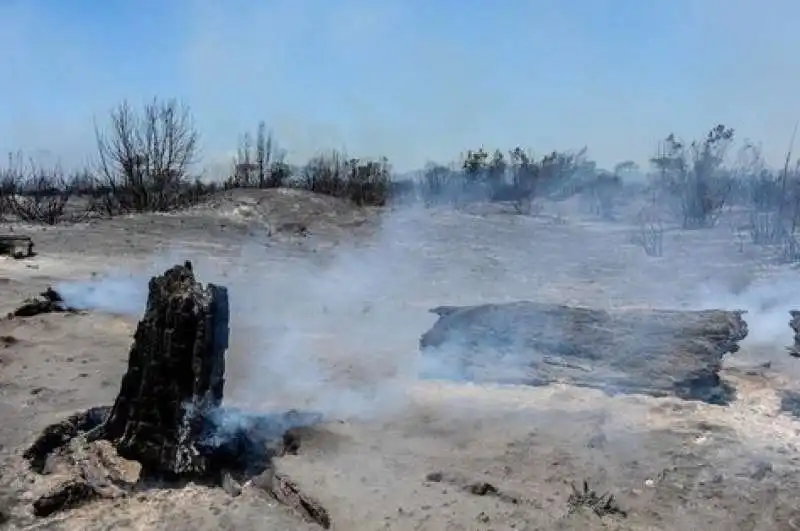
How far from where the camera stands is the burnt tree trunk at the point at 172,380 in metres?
4.55

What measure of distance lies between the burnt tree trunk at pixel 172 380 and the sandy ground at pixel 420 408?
33cm

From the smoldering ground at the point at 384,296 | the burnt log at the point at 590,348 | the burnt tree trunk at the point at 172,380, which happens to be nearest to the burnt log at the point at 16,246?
the smoldering ground at the point at 384,296

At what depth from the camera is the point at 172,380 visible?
4.70m

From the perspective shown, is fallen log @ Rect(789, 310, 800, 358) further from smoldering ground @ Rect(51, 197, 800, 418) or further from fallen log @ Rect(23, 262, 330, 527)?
fallen log @ Rect(23, 262, 330, 527)

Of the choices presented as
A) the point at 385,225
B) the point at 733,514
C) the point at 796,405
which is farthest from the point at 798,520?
the point at 385,225

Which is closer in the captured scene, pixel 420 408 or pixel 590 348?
pixel 420 408

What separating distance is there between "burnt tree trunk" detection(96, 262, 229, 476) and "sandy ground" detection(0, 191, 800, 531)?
33 cm

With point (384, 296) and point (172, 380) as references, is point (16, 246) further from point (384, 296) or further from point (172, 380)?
point (172, 380)

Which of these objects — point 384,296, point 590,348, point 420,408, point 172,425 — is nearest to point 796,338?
point 590,348

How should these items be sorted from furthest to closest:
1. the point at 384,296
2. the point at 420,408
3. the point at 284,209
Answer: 1. the point at 284,209
2. the point at 384,296
3. the point at 420,408

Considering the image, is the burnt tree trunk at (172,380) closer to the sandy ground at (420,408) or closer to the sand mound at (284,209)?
the sandy ground at (420,408)

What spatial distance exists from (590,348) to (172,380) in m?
3.67

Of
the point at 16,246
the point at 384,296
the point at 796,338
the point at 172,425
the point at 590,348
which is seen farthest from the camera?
the point at 16,246

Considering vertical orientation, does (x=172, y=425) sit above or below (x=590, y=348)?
below
